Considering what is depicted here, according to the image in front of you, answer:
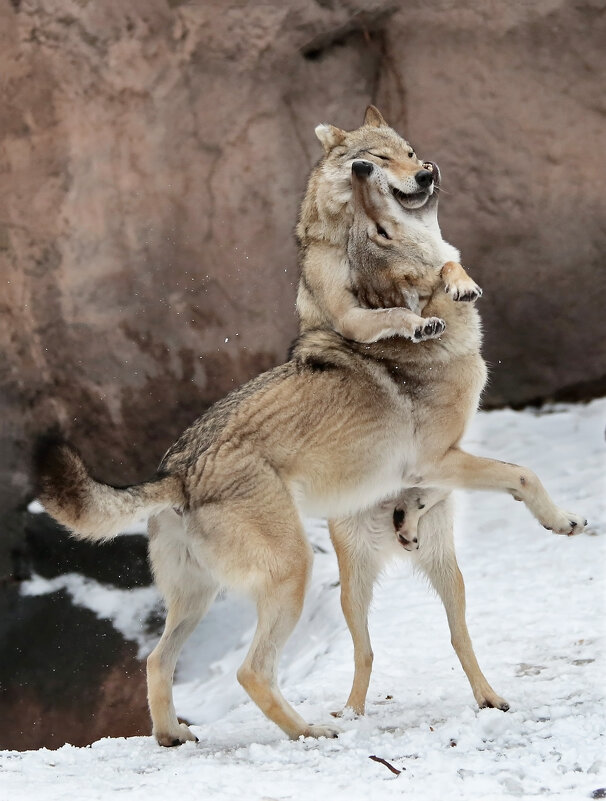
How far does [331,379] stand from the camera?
4621 mm

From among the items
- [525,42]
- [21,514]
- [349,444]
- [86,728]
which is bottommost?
[86,728]

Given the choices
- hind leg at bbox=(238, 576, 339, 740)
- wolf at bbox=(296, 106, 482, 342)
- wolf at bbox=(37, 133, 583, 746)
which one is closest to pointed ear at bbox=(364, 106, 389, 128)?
wolf at bbox=(296, 106, 482, 342)

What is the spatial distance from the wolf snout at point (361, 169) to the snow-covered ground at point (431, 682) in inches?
65.3

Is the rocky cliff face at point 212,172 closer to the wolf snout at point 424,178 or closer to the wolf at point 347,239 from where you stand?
the wolf at point 347,239

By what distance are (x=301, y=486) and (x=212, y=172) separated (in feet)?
15.7

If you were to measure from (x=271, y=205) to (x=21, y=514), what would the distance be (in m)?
3.22

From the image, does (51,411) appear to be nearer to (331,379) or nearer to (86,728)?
(86,728)

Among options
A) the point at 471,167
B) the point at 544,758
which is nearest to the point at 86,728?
the point at 544,758

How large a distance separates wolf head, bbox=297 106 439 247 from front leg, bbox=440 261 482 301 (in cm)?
47

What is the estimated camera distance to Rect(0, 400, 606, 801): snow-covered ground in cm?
350

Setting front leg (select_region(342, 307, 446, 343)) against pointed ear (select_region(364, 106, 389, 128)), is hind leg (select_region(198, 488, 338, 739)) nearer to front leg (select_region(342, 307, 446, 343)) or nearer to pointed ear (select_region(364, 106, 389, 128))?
front leg (select_region(342, 307, 446, 343))

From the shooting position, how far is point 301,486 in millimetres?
4395

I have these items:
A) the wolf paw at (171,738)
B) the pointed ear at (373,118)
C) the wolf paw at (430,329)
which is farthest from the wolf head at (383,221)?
the wolf paw at (171,738)

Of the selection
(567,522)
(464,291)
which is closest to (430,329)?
(464,291)
